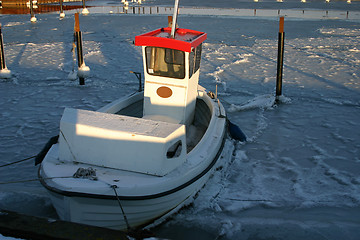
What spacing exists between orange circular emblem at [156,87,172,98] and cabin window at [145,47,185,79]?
270 mm

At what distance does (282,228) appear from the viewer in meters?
5.89

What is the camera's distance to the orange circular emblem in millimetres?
7742

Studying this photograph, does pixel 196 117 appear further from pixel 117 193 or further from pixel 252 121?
pixel 117 193

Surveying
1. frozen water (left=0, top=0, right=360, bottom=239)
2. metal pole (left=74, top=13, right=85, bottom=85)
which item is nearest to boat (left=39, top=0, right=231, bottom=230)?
frozen water (left=0, top=0, right=360, bottom=239)

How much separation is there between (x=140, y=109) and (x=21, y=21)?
90.6 feet

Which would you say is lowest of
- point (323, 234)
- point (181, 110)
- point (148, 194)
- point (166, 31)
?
point (323, 234)

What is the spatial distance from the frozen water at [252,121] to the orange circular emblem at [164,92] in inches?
72.2

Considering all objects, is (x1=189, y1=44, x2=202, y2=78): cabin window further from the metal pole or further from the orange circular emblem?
the metal pole

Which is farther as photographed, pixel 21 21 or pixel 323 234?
pixel 21 21

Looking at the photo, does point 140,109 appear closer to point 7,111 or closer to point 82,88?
point 7,111

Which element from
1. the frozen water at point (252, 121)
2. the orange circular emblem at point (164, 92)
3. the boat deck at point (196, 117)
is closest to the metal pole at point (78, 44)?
the frozen water at point (252, 121)

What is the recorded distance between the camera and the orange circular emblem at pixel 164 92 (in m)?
7.74

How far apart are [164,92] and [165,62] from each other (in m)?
0.60

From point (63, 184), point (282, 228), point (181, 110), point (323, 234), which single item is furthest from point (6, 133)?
point (323, 234)
